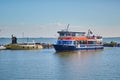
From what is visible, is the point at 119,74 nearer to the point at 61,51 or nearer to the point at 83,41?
the point at 61,51

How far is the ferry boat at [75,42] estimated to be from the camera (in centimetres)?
9148

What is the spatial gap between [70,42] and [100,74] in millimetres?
46573

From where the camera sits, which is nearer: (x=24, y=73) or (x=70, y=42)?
(x=24, y=73)

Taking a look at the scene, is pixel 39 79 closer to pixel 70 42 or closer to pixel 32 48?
pixel 70 42

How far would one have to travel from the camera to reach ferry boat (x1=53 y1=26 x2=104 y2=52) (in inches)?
3602

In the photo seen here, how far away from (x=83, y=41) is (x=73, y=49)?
6518mm

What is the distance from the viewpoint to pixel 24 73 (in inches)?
1891

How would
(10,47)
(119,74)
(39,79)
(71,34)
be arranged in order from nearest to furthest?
(39,79)
(119,74)
(71,34)
(10,47)

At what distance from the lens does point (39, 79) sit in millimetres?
42844

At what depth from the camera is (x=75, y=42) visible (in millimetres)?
95188

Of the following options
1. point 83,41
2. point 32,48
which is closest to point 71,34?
point 83,41

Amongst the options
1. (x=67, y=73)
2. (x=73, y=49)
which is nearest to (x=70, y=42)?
(x=73, y=49)

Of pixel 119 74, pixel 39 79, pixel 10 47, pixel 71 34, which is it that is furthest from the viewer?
pixel 10 47

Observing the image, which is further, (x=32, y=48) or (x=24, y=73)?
(x=32, y=48)
